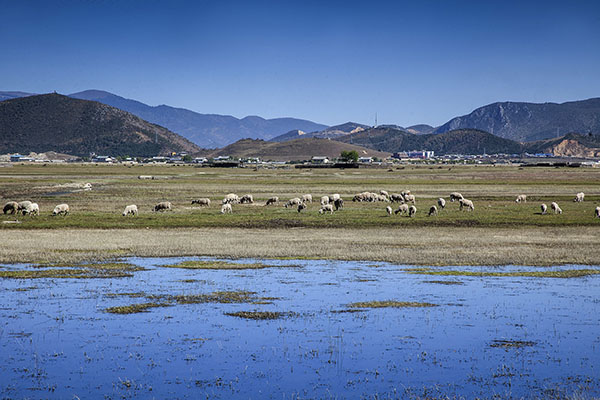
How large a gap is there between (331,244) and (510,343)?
1621cm

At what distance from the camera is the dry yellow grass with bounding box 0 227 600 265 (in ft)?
90.1

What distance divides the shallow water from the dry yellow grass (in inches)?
194

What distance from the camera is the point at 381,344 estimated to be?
1533 centimetres

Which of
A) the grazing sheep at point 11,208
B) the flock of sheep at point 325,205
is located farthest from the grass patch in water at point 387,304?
the grazing sheep at point 11,208

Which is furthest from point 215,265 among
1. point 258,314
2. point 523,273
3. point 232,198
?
point 232,198

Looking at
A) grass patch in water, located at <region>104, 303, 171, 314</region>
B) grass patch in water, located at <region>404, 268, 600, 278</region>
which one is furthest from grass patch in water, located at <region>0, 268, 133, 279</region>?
grass patch in water, located at <region>404, 268, 600, 278</region>

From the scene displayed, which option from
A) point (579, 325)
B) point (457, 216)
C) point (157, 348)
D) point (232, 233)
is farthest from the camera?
point (457, 216)

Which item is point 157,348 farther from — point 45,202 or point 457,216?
point 45,202

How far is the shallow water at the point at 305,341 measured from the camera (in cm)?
1258

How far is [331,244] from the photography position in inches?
Answer: 1228

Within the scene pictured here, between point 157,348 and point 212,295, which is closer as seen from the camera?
point 157,348

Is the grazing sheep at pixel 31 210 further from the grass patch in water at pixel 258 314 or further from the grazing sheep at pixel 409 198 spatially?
the grass patch in water at pixel 258 314

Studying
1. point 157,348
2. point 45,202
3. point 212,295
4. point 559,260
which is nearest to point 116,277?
point 212,295

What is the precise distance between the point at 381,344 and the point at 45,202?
44765mm
